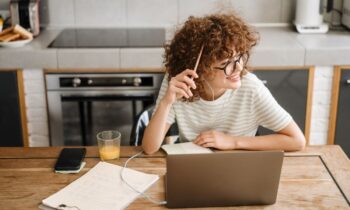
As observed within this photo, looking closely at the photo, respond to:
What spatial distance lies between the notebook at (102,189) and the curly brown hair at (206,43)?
1.36ft

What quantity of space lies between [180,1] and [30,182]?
1927mm

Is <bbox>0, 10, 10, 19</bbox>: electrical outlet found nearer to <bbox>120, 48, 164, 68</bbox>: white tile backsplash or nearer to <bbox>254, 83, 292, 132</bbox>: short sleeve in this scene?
<bbox>120, 48, 164, 68</bbox>: white tile backsplash

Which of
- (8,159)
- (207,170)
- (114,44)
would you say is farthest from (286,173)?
(114,44)

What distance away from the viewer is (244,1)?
3209 millimetres

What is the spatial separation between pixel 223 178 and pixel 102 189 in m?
0.37

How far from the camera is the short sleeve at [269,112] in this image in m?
1.82

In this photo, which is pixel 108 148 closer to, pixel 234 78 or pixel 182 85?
pixel 182 85

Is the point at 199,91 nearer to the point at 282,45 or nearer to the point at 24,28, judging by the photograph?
the point at 282,45

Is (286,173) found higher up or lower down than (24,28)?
lower down

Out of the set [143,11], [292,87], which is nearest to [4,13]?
[143,11]

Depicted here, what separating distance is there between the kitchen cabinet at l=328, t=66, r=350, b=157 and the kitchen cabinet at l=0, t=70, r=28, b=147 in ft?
5.65

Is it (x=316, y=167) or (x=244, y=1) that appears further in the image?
(x=244, y=1)

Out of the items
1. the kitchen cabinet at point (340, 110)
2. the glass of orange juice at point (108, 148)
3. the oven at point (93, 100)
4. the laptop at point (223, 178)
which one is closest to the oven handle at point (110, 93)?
the oven at point (93, 100)

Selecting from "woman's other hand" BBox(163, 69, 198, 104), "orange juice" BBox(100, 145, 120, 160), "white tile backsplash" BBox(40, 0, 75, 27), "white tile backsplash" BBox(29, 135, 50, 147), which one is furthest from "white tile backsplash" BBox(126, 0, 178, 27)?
"orange juice" BBox(100, 145, 120, 160)
